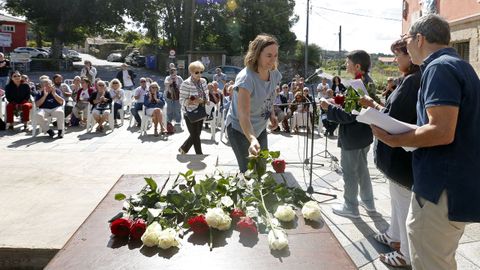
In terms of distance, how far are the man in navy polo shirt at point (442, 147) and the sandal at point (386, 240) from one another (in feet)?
5.08

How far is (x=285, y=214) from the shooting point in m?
2.23

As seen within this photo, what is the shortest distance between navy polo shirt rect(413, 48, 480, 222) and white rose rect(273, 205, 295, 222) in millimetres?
671

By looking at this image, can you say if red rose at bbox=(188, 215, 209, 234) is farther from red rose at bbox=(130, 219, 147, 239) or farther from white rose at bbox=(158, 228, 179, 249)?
red rose at bbox=(130, 219, 147, 239)

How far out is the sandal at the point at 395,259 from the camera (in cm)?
329

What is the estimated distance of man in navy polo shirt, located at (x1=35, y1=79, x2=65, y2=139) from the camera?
9.77 meters

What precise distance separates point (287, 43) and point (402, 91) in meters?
33.5

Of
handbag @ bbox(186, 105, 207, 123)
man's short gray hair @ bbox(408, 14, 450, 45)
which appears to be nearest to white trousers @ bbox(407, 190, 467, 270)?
man's short gray hair @ bbox(408, 14, 450, 45)

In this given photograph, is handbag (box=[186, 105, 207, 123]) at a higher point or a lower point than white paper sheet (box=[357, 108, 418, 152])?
lower

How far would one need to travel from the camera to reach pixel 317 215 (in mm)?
2305

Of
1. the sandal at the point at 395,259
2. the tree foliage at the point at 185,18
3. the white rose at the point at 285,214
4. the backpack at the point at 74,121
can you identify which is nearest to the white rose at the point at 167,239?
the white rose at the point at 285,214

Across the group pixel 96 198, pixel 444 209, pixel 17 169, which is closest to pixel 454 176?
pixel 444 209

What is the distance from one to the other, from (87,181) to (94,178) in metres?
0.18

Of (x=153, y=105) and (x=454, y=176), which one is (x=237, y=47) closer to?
(x=153, y=105)

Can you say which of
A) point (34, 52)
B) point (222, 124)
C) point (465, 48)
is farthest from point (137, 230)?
point (34, 52)
